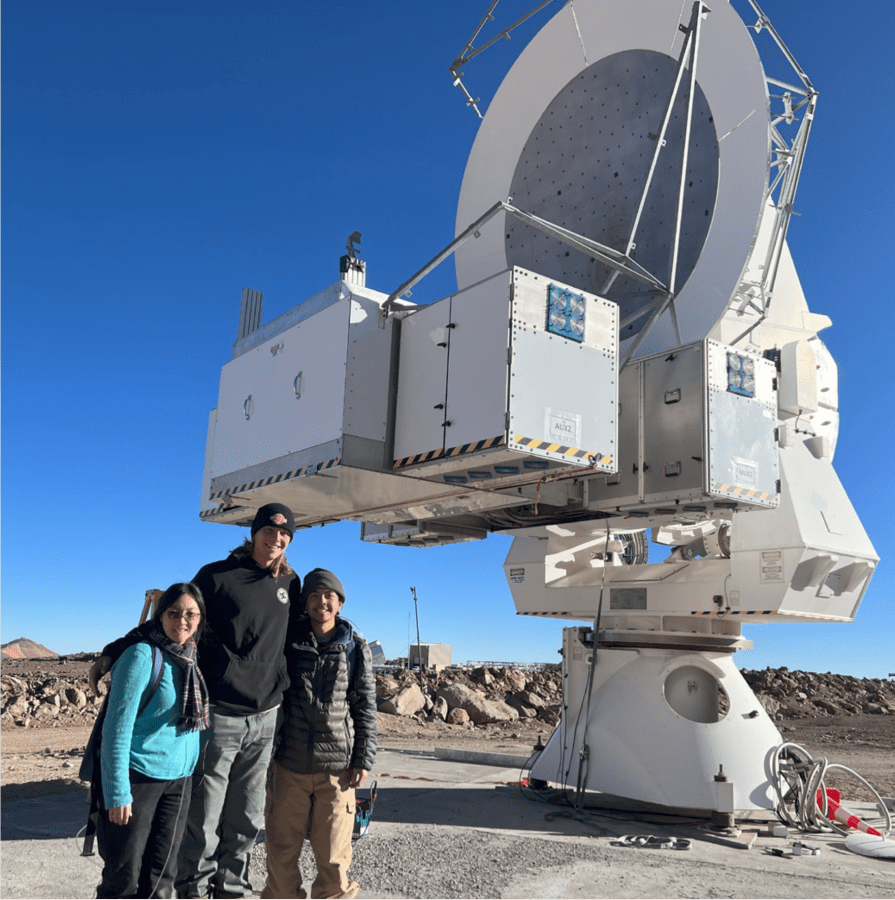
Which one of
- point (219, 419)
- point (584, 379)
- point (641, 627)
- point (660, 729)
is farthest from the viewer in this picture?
point (641, 627)

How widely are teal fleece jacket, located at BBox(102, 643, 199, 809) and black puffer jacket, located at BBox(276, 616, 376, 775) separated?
2.04ft

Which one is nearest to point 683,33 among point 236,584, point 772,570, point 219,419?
point 772,570

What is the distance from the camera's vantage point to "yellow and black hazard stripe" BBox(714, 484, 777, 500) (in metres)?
6.56

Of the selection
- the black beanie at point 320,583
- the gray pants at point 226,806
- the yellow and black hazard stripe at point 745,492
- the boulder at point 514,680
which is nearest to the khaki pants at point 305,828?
the gray pants at point 226,806

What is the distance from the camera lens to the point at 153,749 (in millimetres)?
3701

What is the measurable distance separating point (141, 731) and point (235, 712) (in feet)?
1.75

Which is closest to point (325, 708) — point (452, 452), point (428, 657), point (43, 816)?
point (452, 452)

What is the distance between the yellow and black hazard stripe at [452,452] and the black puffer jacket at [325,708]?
1.70 metres

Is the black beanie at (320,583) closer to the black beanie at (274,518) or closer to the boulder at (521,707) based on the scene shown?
the black beanie at (274,518)

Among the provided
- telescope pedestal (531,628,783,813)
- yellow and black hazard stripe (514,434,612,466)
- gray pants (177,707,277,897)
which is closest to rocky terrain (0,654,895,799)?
telescope pedestal (531,628,783,813)

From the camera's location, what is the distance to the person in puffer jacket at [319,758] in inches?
171

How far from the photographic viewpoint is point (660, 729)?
8.58m

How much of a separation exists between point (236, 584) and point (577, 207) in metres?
5.90

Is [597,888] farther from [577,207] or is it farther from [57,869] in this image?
[577,207]
